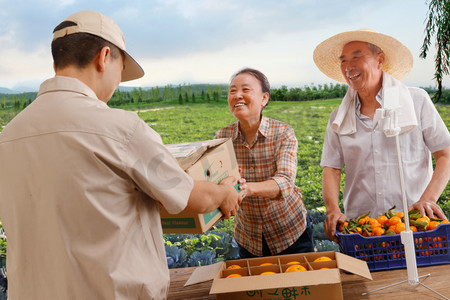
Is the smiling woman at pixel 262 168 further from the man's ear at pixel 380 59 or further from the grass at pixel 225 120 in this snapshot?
the grass at pixel 225 120

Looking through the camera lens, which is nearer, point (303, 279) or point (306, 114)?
point (303, 279)

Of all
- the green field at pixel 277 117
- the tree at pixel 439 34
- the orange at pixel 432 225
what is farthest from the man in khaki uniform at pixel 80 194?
the green field at pixel 277 117

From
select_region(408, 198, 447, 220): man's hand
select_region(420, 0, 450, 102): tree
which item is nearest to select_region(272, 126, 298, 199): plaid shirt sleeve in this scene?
select_region(408, 198, 447, 220): man's hand

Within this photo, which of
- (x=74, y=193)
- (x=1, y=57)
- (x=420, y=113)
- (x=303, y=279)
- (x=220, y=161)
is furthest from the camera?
(x=1, y=57)

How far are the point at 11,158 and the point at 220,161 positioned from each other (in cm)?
70

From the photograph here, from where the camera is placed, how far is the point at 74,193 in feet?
3.27

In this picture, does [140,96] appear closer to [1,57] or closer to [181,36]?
[181,36]

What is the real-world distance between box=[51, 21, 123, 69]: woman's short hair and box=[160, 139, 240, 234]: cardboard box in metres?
0.40

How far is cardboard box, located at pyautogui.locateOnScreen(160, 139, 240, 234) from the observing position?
1.29m

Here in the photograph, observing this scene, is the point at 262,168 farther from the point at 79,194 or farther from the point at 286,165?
the point at 79,194

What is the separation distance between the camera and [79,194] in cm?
100

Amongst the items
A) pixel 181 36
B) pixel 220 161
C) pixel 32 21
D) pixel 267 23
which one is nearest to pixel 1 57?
pixel 32 21

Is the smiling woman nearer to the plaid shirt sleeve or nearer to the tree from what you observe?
the plaid shirt sleeve

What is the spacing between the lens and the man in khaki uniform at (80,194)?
3.28ft
